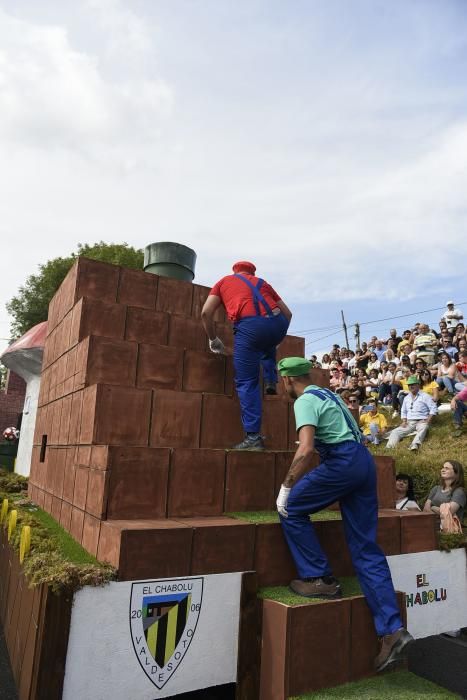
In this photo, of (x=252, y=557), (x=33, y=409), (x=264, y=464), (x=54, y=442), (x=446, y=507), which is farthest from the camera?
(x=33, y=409)

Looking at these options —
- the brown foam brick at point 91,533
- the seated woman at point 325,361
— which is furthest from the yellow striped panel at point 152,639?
the seated woman at point 325,361

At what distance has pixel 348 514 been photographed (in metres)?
3.20

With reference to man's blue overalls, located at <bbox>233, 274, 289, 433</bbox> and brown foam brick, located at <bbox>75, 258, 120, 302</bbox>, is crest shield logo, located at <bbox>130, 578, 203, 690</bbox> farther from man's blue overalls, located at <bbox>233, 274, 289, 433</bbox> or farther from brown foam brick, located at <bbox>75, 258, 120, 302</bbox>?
brown foam brick, located at <bbox>75, 258, 120, 302</bbox>

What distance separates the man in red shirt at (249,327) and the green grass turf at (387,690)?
1.64m

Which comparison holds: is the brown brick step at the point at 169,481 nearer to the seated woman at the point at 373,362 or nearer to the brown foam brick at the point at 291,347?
the brown foam brick at the point at 291,347

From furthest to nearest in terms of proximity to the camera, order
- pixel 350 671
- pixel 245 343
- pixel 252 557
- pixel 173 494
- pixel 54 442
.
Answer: pixel 54 442 → pixel 245 343 → pixel 173 494 → pixel 252 557 → pixel 350 671

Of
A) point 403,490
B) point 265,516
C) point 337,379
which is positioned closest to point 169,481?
point 265,516

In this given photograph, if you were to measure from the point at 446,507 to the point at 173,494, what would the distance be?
3.66m

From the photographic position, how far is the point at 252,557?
10.4ft

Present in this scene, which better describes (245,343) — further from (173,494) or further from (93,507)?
(93,507)

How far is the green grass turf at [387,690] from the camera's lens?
2.71 metres

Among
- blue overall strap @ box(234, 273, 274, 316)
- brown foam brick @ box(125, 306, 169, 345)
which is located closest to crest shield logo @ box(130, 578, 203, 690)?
blue overall strap @ box(234, 273, 274, 316)

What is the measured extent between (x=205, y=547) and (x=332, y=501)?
0.85m

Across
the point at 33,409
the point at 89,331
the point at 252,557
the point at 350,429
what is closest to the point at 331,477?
the point at 350,429
